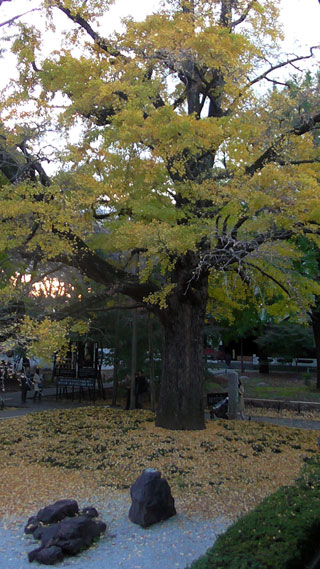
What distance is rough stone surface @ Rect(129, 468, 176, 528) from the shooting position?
20.0ft

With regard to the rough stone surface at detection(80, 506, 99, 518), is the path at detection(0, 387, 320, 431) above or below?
below

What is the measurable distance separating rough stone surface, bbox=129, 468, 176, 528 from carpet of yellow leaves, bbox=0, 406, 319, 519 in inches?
22.9

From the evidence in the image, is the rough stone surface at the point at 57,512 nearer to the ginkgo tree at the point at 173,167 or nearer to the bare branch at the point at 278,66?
the ginkgo tree at the point at 173,167

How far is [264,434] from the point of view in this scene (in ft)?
37.3

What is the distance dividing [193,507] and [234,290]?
6.83 m

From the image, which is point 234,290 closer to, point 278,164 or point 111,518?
point 278,164

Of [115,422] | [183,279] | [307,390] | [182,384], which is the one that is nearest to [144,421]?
[115,422]

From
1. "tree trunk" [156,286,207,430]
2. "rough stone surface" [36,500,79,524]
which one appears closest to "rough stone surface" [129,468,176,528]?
"rough stone surface" [36,500,79,524]

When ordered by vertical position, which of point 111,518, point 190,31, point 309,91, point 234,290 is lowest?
point 111,518

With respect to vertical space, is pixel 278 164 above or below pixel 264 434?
above

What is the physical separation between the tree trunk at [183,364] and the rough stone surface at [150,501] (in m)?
5.33

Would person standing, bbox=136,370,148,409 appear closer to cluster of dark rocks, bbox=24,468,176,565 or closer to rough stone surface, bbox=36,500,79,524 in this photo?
cluster of dark rocks, bbox=24,468,176,565

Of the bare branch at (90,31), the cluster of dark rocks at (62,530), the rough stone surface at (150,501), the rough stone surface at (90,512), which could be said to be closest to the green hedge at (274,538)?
the rough stone surface at (150,501)

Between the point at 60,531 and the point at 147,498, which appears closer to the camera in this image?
the point at 60,531
